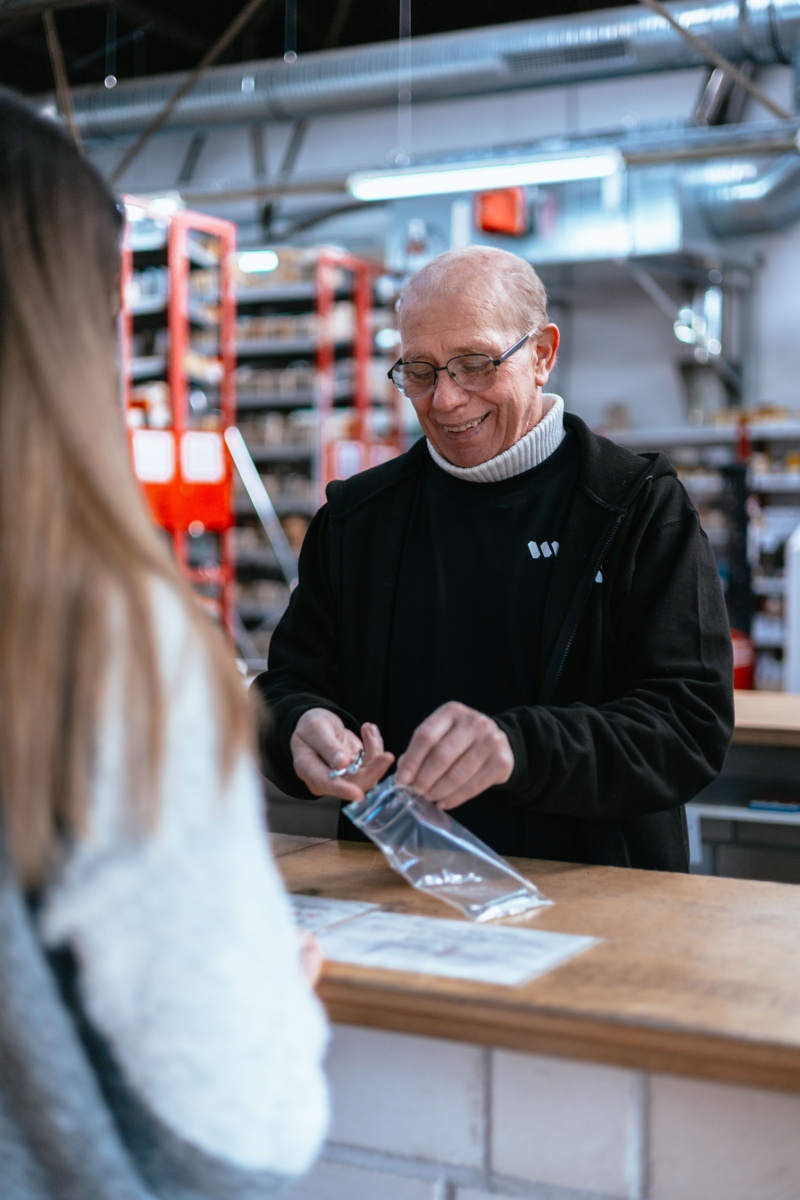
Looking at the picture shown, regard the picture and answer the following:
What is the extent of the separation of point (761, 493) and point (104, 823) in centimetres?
990

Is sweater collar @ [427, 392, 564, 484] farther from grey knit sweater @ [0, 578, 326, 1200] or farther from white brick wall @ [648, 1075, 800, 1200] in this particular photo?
grey knit sweater @ [0, 578, 326, 1200]

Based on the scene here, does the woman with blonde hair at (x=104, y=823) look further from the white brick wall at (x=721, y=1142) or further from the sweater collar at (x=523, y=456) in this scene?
the sweater collar at (x=523, y=456)

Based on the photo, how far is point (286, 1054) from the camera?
0.84 meters

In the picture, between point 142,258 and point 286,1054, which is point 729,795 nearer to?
point 286,1054

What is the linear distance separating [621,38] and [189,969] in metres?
9.98

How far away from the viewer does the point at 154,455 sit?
27.3 feet

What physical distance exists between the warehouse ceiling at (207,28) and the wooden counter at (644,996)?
36.9 ft

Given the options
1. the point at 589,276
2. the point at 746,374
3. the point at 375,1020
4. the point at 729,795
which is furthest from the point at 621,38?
the point at 375,1020

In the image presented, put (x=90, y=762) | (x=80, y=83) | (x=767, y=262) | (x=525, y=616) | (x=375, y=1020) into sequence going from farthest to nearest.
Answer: (x=80, y=83) < (x=767, y=262) < (x=525, y=616) < (x=375, y=1020) < (x=90, y=762)

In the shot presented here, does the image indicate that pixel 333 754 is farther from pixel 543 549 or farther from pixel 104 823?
pixel 104 823

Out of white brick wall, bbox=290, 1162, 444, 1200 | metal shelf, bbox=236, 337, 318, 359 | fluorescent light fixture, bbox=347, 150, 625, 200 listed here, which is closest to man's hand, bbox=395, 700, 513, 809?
white brick wall, bbox=290, 1162, 444, 1200

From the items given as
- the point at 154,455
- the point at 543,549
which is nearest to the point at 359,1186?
the point at 543,549

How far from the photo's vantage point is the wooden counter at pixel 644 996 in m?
1.09

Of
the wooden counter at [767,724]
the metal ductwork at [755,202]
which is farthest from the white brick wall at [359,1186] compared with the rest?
the metal ductwork at [755,202]
